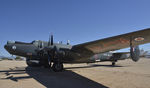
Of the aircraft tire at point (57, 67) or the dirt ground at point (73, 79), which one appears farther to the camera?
the aircraft tire at point (57, 67)

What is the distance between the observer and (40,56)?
1154 cm

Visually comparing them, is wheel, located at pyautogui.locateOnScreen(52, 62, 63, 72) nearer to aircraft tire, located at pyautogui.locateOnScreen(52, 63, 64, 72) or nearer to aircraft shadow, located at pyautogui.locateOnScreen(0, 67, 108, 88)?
aircraft tire, located at pyautogui.locateOnScreen(52, 63, 64, 72)

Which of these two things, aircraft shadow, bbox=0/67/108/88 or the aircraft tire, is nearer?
aircraft shadow, bbox=0/67/108/88

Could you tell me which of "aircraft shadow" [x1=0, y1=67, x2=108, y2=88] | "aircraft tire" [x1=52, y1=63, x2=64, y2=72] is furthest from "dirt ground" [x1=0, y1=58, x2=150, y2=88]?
"aircraft tire" [x1=52, y1=63, x2=64, y2=72]

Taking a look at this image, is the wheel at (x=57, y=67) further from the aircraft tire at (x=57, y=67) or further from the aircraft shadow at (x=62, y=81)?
the aircraft shadow at (x=62, y=81)

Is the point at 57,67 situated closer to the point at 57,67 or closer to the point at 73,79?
the point at 57,67

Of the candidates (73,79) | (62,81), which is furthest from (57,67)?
(62,81)

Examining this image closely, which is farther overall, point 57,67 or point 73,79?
point 57,67

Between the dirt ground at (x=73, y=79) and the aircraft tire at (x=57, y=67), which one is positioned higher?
the aircraft tire at (x=57, y=67)

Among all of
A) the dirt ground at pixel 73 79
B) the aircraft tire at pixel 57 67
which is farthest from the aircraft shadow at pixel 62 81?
the aircraft tire at pixel 57 67

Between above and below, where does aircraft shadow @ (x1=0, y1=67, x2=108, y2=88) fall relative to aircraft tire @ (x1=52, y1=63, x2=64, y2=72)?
below

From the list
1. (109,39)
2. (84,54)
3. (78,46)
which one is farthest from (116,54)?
(109,39)

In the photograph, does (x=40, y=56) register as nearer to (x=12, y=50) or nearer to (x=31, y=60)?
(x=31, y=60)

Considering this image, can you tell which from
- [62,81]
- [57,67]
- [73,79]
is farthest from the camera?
[57,67]
